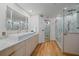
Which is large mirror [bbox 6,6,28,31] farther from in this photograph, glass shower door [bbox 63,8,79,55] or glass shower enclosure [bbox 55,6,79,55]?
glass shower door [bbox 63,8,79,55]

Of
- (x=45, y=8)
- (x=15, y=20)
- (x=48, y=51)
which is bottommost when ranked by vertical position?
(x=48, y=51)

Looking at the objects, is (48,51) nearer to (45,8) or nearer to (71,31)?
(45,8)

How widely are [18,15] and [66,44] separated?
6.91ft

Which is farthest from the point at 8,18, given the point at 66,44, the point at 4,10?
the point at 66,44

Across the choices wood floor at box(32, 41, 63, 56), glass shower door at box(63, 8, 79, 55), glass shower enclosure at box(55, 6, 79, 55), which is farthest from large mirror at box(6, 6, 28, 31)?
glass shower door at box(63, 8, 79, 55)

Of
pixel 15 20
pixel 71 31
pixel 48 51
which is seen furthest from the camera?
pixel 71 31

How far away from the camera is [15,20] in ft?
9.00

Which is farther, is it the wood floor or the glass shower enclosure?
the glass shower enclosure

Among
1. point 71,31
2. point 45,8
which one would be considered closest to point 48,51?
point 45,8

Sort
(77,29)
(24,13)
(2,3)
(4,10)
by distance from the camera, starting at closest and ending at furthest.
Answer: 1. (2,3)
2. (4,10)
3. (24,13)
4. (77,29)

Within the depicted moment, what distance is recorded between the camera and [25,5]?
2383mm

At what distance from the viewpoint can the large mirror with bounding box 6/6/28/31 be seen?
2.49 metres

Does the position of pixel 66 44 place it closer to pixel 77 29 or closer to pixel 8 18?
pixel 77 29

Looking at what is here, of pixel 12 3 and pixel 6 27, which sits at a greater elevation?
pixel 12 3
